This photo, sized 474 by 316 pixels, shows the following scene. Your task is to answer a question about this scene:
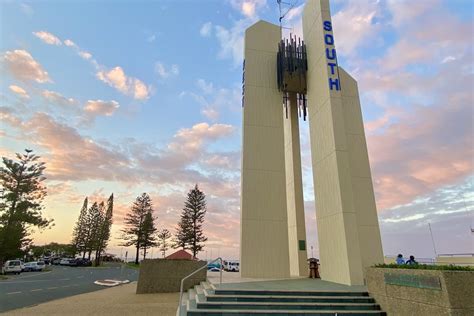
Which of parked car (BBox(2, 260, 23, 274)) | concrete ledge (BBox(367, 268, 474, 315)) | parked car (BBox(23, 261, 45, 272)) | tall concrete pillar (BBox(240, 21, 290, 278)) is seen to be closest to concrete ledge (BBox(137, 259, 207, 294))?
tall concrete pillar (BBox(240, 21, 290, 278))

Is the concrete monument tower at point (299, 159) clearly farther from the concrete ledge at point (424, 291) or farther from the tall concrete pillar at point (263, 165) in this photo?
the concrete ledge at point (424, 291)

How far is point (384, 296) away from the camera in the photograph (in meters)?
6.71

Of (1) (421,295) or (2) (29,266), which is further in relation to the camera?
(2) (29,266)

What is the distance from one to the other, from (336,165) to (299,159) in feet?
12.5

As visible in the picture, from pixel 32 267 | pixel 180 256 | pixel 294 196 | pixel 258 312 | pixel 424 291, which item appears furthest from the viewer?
pixel 32 267

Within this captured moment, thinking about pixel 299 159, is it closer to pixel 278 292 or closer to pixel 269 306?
pixel 278 292

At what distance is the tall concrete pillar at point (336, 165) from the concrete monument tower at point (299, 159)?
1.3 inches

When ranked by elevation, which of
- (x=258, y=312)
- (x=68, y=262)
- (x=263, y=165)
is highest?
(x=263, y=165)

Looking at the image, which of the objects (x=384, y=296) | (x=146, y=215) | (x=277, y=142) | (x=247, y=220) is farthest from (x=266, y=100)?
(x=146, y=215)

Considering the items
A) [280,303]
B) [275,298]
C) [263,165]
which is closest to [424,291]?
[280,303]

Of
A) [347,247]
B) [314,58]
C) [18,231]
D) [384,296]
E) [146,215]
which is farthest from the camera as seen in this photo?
[146,215]

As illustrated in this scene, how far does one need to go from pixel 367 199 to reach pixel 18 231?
1020 inches

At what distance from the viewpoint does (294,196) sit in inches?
520

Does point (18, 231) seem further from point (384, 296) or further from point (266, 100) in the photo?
point (384, 296)
